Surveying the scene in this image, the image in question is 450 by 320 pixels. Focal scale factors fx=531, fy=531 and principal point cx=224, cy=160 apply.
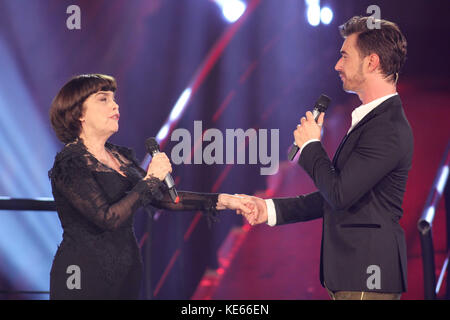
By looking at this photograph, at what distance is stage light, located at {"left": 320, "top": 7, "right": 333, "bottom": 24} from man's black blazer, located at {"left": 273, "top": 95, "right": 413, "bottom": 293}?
7.89 feet

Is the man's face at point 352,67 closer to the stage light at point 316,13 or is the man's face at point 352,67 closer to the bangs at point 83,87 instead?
the bangs at point 83,87

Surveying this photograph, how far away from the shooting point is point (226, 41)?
414cm

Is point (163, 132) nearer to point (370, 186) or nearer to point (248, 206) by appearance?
point (248, 206)

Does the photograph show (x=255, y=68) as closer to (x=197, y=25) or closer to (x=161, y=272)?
(x=197, y=25)

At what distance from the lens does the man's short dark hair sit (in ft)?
6.03

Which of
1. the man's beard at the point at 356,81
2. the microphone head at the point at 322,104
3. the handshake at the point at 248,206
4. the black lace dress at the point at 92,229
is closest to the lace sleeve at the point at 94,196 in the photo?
the black lace dress at the point at 92,229

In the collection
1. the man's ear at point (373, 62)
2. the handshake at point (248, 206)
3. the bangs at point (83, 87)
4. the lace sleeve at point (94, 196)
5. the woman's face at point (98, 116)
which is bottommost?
the handshake at point (248, 206)

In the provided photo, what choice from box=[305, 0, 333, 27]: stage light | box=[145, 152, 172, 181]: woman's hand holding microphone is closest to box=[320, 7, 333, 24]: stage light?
box=[305, 0, 333, 27]: stage light

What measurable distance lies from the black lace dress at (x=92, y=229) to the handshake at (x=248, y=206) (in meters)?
0.53

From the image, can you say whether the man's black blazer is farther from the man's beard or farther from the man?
the man's beard

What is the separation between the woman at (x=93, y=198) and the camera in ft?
6.04

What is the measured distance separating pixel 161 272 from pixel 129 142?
41.4 inches

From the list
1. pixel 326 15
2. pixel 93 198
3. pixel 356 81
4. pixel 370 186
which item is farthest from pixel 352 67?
pixel 326 15
